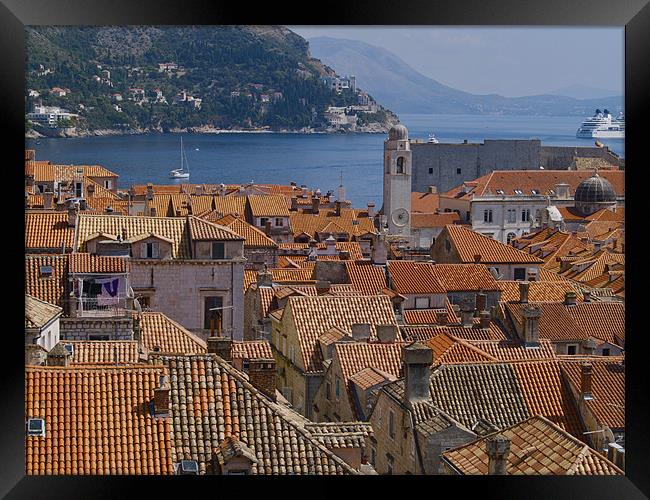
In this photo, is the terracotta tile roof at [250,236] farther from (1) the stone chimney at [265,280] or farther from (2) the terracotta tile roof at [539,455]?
(2) the terracotta tile roof at [539,455]

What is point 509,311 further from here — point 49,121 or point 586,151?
point 49,121

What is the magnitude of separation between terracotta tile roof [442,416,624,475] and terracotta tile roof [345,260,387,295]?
11072 mm

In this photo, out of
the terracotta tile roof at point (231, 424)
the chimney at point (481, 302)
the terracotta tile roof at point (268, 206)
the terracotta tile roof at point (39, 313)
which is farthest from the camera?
the terracotta tile roof at point (268, 206)

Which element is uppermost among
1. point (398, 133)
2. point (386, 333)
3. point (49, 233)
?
point (398, 133)

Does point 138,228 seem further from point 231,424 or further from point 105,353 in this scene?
point 231,424

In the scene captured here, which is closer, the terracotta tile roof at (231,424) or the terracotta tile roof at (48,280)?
the terracotta tile roof at (231,424)

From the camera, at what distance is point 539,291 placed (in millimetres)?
21375

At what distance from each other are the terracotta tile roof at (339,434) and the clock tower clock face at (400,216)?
3529 centimetres

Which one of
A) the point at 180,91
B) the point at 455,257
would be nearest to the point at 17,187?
the point at 455,257

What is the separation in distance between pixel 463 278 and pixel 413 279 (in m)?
1.60

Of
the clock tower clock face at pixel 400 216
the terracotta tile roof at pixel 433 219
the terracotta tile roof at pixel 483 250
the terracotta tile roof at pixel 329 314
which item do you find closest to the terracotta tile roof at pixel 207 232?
the terracotta tile roof at pixel 329 314

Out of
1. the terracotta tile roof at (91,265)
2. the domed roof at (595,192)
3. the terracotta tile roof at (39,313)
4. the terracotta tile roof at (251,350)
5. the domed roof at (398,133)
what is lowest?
the terracotta tile roof at (251,350)

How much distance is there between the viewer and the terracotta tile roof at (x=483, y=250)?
2680cm

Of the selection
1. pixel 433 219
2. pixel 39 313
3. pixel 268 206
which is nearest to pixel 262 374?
pixel 39 313
